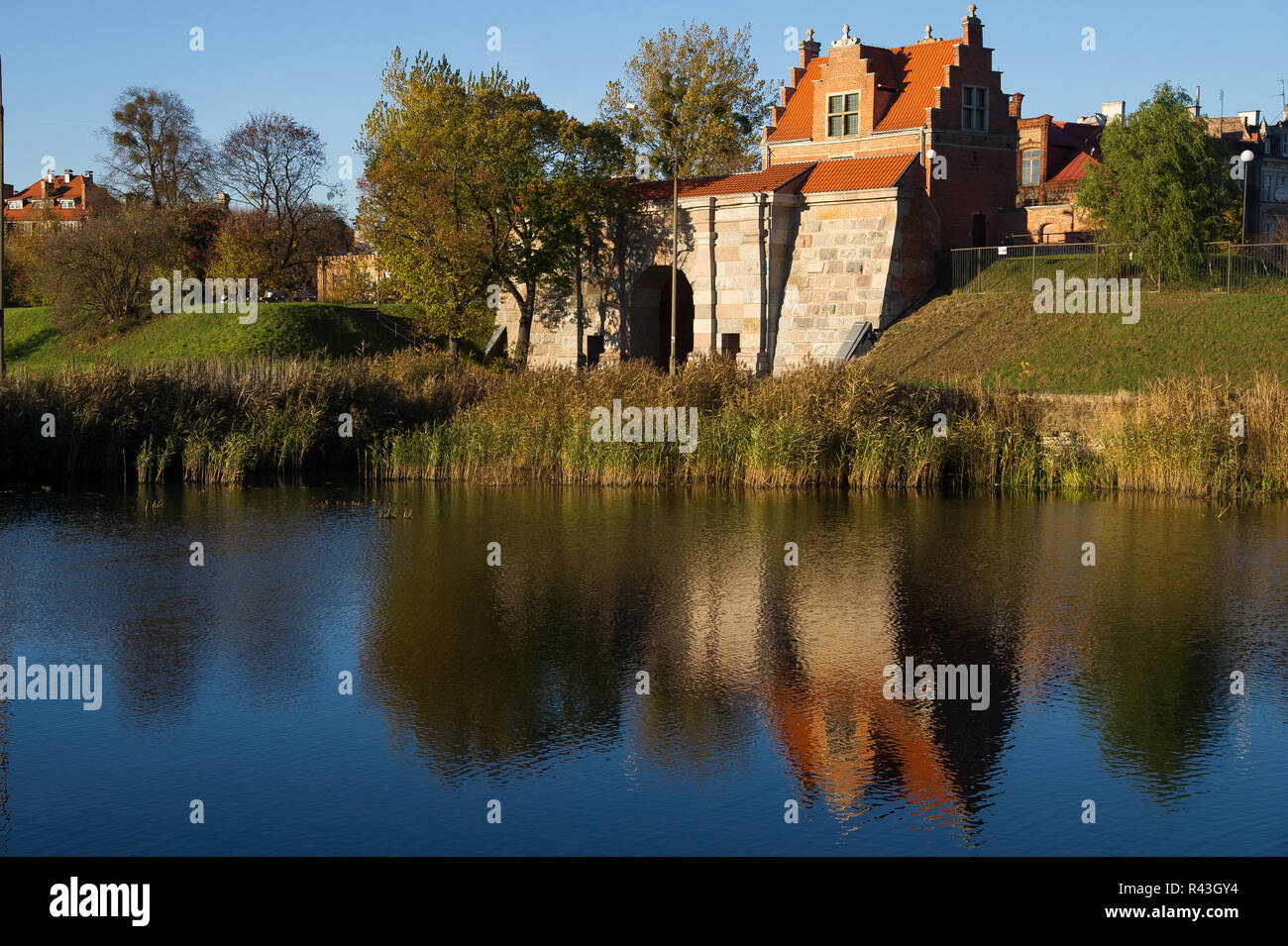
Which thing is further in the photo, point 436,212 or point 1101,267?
point 436,212

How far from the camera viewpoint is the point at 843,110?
54.6 metres

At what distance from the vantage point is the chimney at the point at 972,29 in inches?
2045

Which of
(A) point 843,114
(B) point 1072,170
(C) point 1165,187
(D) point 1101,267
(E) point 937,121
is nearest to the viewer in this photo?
(C) point 1165,187

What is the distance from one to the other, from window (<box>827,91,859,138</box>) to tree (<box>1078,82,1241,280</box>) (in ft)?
42.8

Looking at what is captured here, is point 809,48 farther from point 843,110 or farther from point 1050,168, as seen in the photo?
point 1050,168

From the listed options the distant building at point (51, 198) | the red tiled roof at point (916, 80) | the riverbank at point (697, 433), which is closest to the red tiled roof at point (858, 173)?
the red tiled roof at point (916, 80)

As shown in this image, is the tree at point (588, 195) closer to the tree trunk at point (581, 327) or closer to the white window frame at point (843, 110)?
the tree trunk at point (581, 327)

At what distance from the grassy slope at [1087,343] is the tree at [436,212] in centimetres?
1732

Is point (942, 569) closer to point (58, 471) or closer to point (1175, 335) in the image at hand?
point (58, 471)

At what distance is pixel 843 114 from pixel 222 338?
2833 centimetres

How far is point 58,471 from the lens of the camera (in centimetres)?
2859

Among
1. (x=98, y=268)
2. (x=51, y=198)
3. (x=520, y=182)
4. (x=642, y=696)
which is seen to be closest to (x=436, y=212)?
(x=520, y=182)

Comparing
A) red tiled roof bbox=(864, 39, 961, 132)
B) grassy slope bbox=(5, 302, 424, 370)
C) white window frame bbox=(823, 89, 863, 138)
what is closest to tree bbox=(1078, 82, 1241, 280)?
red tiled roof bbox=(864, 39, 961, 132)
